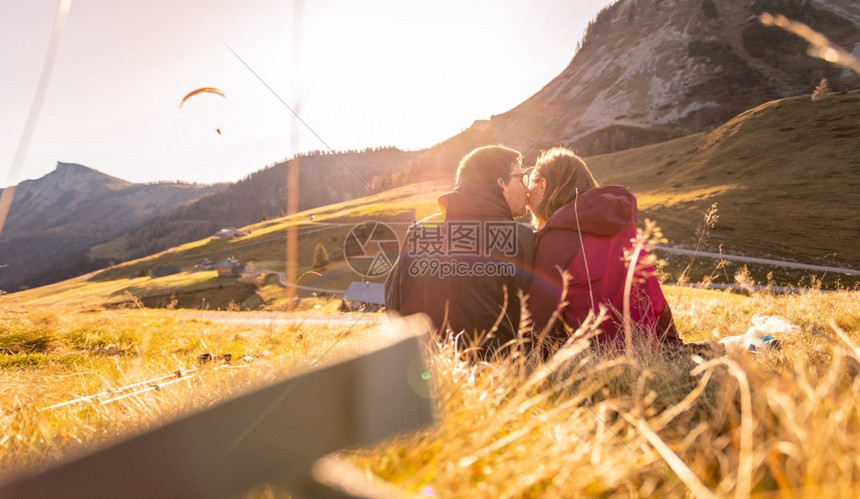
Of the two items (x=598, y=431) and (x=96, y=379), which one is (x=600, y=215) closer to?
(x=598, y=431)

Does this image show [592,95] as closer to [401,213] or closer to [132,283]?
[401,213]

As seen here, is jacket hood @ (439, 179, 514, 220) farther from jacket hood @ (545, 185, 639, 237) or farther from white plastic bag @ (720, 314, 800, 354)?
white plastic bag @ (720, 314, 800, 354)

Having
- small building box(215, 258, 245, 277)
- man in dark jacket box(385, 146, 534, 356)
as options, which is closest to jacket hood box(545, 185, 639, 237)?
man in dark jacket box(385, 146, 534, 356)

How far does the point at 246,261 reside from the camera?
10750 cm

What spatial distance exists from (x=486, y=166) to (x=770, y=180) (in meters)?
87.1

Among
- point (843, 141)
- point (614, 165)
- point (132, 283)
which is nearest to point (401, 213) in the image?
point (614, 165)

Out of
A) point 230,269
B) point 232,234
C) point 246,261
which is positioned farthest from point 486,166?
point 232,234

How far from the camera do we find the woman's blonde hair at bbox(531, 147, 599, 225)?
5613mm

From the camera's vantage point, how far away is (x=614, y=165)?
109m

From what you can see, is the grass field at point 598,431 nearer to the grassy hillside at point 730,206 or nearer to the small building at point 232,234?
the grassy hillside at point 730,206

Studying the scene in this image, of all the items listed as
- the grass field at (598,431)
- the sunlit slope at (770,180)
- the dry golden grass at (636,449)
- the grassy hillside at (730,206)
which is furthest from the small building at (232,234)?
the dry golden grass at (636,449)

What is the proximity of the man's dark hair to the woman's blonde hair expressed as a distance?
0.73 metres

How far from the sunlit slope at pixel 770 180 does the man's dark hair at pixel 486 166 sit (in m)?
57.3

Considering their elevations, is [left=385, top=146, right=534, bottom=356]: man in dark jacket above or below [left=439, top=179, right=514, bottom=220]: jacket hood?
below
